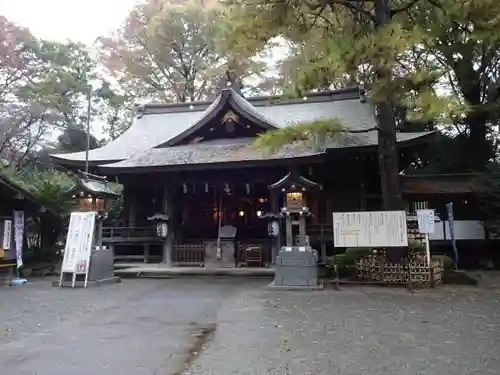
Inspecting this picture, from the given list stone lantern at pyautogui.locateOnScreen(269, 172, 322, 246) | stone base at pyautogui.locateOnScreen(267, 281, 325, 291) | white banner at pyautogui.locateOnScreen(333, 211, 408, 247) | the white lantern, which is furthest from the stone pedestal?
the white lantern

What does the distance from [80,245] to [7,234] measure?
9.85ft

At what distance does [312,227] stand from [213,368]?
10.1 meters

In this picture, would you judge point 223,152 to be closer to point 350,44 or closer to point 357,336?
point 350,44

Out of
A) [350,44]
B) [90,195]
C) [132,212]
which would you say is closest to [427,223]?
[350,44]

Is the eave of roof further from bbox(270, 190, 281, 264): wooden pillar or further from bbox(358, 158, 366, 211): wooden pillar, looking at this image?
bbox(358, 158, 366, 211): wooden pillar

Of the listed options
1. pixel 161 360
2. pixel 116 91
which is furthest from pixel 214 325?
pixel 116 91

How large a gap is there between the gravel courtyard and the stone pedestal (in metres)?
0.56

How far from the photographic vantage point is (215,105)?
15688 mm

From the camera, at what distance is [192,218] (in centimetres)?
1670

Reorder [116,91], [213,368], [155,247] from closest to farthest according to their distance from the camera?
[213,368]
[155,247]
[116,91]

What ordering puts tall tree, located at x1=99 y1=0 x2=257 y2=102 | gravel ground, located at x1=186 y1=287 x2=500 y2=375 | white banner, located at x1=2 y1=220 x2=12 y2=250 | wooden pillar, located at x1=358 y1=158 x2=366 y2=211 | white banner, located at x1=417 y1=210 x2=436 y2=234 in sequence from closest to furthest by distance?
gravel ground, located at x1=186 y1=287 x2=500 y2=375
white banner, located at x1=417 y1=210 x2=436 y2=234
white banner, located at x1=2 y1=220 x2=12 y2=250
wooden pillar, located at x1=358 y1=158 x2=366 y2=211
tall tree, located at x1=99 y1=0 x2=257 y2=102

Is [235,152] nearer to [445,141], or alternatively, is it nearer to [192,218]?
[192,218]

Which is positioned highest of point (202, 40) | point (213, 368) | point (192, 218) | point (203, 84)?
point (202, 40)

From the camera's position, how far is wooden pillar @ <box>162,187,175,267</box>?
15.0m
